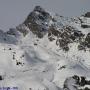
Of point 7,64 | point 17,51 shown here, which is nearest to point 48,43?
point 17,51

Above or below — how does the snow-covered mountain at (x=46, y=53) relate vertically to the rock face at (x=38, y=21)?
below

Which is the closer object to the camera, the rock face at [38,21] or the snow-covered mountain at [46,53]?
the snow-covered mountain at [46,53]

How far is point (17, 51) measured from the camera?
112375 mm

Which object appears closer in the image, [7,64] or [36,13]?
[7,64]

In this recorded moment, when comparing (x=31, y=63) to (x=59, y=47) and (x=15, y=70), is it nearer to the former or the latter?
(x=15, y=70)

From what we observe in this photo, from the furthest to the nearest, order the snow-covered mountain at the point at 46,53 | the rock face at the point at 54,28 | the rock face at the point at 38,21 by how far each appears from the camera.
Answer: the rock face at the point at 38,21
the rock face at the point at 54,28
the snow-covered mountain at the point at 46,53

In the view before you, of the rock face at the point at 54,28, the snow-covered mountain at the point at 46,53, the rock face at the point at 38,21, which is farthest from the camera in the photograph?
the rock face at the point at 38,21

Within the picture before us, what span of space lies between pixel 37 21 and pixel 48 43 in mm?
21520

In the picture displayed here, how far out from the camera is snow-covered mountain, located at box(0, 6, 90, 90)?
7466 centimetres

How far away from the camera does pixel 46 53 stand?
127 metres

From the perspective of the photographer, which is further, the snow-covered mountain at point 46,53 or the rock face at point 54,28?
the rock face at point 54,28

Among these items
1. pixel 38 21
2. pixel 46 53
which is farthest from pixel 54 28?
pixel 46 53

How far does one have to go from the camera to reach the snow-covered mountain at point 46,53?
74.7 m

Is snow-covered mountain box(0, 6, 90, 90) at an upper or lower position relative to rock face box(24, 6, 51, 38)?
lower
